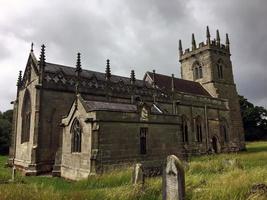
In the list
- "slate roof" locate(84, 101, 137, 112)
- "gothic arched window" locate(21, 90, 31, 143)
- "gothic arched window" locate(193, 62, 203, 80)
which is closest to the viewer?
"slate roof" locate(84, 101, 137, 112)

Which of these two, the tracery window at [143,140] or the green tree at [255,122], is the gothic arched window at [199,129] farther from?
the green tree at [255,122]

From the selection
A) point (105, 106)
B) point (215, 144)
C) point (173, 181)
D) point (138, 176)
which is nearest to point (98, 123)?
point (105, 106)

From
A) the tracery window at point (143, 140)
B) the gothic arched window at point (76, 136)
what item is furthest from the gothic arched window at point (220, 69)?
the gothic arched window at point (76, 136)

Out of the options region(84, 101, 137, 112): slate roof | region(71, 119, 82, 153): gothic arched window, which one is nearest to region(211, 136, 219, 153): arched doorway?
region(84, 101, 137, 112): slate roof

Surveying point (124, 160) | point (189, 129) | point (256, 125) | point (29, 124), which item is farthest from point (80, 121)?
point (256, 125)

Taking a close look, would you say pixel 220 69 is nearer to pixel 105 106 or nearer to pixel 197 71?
pixel 197 71

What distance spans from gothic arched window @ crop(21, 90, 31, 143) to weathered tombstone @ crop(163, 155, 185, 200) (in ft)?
60.3

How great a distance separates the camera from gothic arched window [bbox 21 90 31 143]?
2284cm

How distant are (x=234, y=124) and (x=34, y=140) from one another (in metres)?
31.2

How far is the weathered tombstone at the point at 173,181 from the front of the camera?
6.72 m

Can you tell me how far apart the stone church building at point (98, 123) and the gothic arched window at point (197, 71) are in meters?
7.70

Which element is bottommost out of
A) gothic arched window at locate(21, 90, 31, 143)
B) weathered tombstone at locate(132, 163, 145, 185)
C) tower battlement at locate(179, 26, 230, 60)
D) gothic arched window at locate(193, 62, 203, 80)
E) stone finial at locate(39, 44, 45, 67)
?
weathered tombstone at locate(132, 163, 145, 185)

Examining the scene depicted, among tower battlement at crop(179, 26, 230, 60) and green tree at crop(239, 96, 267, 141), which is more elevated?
tower battlement at crop(179, 26, 230, 60)

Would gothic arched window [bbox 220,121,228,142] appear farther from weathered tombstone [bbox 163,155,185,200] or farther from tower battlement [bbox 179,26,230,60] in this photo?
weathered tombstone [bbox 163,155,185,200]
